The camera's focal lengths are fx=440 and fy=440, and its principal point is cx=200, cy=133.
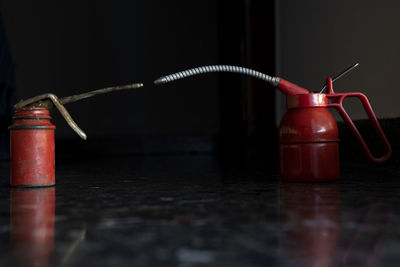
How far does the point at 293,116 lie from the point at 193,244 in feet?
1.74

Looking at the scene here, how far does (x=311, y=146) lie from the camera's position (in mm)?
832

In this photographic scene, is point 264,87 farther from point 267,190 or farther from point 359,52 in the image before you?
point 267,190

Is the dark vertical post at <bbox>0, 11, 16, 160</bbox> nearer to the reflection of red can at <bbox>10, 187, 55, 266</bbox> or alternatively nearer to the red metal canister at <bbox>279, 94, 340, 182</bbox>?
the reflection of red can at <bbox>10, 187, 55, 266</bbox>

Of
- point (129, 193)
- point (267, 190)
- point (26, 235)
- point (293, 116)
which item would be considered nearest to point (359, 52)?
point (293, 116)

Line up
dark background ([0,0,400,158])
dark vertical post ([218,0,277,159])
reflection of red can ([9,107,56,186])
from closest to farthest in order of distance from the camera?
reflection of red can ([9,107,56,186]) → dark vertical post ([218,0,277,159]) → dark background ([0,0,400,158])

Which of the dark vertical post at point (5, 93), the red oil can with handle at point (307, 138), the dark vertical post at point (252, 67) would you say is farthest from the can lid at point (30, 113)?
the dark vertical post at point (252, 67)

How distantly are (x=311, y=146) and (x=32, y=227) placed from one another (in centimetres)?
54

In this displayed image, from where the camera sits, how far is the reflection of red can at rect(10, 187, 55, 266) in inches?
13.7

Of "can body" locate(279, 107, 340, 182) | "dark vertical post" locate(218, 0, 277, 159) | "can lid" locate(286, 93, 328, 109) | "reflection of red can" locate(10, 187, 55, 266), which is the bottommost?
"reflection of red can" locate(10, 187, 55, 266)

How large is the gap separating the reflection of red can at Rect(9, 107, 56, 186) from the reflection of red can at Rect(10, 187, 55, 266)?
58 mm

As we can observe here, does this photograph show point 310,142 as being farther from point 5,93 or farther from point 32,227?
point 5,93

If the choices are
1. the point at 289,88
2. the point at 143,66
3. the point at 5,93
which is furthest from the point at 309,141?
the point at 143,66

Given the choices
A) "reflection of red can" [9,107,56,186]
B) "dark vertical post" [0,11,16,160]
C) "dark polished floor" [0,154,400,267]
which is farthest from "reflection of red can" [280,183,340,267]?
"dark vertical post" [0,11,16,160]

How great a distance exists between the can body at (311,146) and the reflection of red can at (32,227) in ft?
1.46
